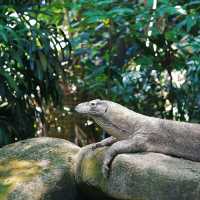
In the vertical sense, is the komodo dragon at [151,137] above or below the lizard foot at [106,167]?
above

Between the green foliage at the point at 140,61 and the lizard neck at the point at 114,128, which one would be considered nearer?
the lizard neck at the point at 114,128

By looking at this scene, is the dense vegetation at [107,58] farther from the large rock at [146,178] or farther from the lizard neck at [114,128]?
the large rock at [146,178]

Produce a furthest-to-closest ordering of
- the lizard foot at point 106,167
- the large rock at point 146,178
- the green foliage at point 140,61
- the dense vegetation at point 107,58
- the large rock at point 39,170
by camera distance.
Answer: the green foliage at point 140,61
the dense vegetation at point 107,58
the large rock at point 39,170
the lizard foot at point 106,167
the large rock at point 146,178

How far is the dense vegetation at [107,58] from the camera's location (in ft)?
21.4

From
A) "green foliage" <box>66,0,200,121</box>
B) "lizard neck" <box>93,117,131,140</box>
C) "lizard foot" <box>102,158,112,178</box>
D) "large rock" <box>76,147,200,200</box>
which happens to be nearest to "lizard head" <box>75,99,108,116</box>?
"lizard neck" <box>93,117,131,140</box>

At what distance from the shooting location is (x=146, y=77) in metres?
7.87

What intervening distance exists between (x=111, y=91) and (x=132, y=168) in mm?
3654

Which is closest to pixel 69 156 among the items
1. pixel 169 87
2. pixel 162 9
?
pixel 162 9

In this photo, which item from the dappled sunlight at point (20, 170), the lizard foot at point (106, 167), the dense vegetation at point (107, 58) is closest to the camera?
the lizard foot at point (106, 167)

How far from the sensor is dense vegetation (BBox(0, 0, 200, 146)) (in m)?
6.51

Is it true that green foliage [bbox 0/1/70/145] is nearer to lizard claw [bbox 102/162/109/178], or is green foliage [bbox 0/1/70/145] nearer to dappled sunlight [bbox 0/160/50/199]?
dappled sunlight [bbox 0/160/50/199]

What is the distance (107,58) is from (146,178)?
4.48 meters

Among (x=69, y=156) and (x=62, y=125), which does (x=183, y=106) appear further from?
(x=69, y=156)

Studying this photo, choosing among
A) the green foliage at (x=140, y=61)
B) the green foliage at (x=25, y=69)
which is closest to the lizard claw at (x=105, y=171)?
the green foliage at (x=25, y=69)
